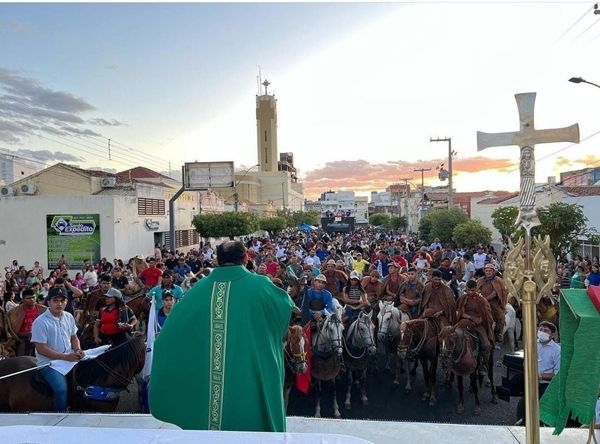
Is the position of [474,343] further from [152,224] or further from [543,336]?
[152,224]

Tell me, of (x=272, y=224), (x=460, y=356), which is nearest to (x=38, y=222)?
(x=460, y=356)

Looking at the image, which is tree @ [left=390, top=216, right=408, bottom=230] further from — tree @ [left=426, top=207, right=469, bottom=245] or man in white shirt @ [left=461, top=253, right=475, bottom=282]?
man in white shirt @ [left=461, top=253, right=475, bottom=282]

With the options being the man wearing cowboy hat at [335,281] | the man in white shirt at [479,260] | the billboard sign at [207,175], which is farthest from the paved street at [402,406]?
the billboard sign at [207,175]

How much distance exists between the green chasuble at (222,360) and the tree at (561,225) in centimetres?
1433

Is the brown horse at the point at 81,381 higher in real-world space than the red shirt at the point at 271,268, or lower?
lower

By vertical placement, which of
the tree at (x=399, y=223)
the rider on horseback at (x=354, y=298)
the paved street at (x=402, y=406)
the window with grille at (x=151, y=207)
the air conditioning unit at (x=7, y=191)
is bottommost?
the paved street at (x=402, y=406)

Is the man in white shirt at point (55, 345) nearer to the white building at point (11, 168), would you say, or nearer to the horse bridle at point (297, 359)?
the horse bridle at point (297, 359)

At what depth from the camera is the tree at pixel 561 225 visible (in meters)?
15.0

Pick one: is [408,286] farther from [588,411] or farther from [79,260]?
[79,260]

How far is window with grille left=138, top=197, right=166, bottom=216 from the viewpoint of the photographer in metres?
25.9

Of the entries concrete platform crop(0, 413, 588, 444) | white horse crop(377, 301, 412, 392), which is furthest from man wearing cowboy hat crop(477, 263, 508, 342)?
concrete platform crop(0, 413, 588, 444)

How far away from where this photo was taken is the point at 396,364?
8438 millimetres

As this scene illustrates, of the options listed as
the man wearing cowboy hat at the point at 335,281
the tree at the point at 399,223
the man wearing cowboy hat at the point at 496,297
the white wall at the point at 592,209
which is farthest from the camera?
the tree at the point at 399,223

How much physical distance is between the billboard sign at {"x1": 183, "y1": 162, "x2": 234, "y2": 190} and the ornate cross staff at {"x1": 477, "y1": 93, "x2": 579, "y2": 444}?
25.4 metres
